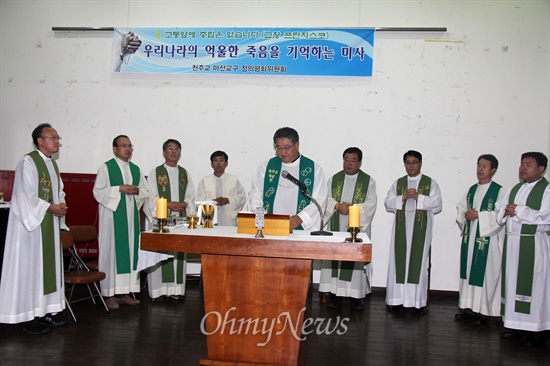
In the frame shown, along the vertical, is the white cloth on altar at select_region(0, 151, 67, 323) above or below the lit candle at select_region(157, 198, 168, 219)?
below

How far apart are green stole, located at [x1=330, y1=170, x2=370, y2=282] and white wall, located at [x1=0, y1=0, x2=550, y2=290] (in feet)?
2.34

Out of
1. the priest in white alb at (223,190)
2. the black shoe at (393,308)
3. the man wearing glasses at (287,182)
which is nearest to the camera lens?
the man wearing glasses at (287,182)

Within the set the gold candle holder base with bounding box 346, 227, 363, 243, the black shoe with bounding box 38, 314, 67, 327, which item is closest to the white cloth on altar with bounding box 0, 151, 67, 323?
the black shoe with bounding box 38, 314, 67, 327

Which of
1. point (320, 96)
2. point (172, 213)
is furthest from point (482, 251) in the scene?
point (172, 213)

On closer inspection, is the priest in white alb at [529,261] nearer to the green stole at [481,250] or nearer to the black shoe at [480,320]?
the black shoe at [480,320]

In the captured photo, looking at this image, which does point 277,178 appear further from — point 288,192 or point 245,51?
point 245,51

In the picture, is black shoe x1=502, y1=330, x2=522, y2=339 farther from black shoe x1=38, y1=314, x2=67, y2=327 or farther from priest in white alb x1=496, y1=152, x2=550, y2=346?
black shoe x1=38, y1=314, x2=67, y2=327

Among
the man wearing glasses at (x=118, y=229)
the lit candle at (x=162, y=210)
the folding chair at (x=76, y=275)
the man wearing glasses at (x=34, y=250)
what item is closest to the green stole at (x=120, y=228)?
the man wearing glasses at (x=118, y=229)

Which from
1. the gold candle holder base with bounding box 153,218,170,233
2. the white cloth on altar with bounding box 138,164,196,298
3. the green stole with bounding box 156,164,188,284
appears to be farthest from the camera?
the green stole with bounding box 156,164,188,284

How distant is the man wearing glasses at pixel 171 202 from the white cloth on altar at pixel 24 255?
1600 millimetres

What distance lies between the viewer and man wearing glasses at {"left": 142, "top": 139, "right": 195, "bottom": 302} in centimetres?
656

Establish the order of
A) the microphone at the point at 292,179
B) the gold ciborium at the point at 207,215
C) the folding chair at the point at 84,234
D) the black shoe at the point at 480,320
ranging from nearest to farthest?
the microphone at the point at 292,179 < the gold ciborium at the point at 207,215 < the black shoe at the point at 480,320 < the folding chair at the point at 84,234

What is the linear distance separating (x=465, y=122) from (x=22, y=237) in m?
5.71

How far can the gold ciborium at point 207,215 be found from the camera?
4270 millimetres
